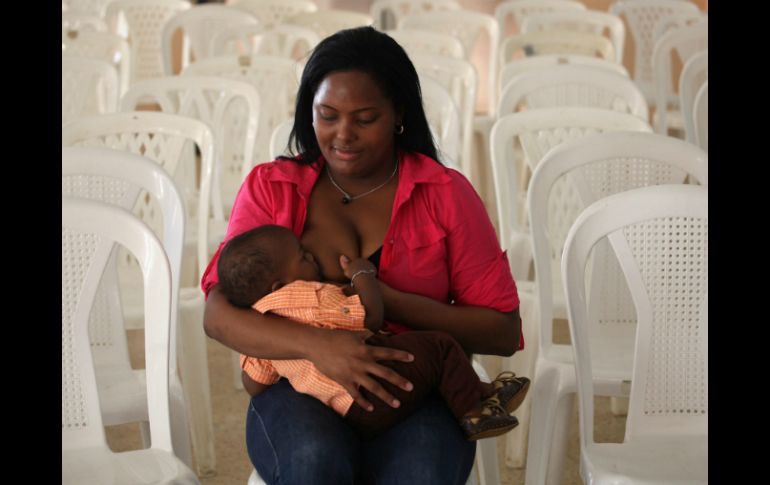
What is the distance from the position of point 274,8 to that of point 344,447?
214 inches

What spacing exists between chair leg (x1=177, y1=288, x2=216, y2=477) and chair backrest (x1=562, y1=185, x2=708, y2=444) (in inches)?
50.3

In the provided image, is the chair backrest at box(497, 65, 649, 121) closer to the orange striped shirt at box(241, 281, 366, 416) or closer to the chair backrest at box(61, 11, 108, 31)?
the orange striped shirt at box(241, 281, 366, 416)

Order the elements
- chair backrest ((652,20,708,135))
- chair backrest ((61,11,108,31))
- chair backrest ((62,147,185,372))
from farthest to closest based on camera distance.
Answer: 1. chair backrest ((61,11,108,31))
2. chair backrest ((652,20,708,135))
3. chair backrest ((62,147,185,372))

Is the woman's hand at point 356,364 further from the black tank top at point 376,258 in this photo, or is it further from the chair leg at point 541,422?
the chair leg at point 541,422

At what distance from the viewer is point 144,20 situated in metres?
6.78

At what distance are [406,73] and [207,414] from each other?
1.38 m

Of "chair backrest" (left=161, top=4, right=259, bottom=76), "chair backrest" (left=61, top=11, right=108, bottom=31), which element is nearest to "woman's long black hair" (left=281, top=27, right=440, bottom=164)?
"chair backrest" (left=161, top=4, right=259, bottom=76)

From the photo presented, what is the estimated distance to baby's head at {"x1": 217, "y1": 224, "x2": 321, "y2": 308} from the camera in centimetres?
187

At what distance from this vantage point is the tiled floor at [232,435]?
9.93 ft

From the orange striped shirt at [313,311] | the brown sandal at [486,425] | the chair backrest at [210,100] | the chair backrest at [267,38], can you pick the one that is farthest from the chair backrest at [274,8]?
the brown sandal at [486,425]

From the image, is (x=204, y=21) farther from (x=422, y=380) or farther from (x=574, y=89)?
(x=422, y=380)

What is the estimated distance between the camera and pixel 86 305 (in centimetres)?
211
